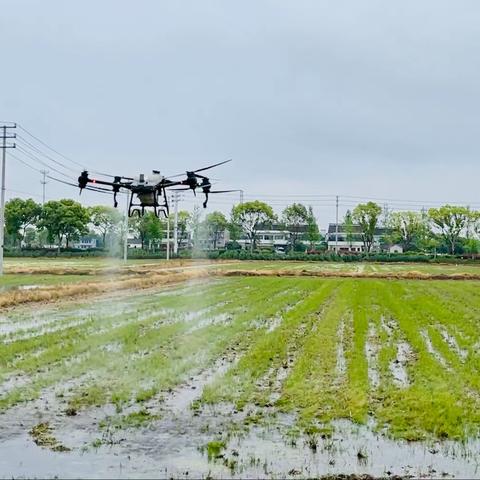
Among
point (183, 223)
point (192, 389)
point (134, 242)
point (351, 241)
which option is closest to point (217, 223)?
point (183, 223)

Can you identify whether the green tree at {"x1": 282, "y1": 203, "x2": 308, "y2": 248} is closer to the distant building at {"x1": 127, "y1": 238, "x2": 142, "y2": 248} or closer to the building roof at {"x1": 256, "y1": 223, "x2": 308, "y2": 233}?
the building roof at {"x1": 256, "y1": 223, "x2": 308, "y2": 233}

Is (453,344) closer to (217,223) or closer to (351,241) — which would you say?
(217,223)

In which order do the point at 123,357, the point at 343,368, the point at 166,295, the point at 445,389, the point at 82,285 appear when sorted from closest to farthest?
the point at 445,389, the point at 343,368, the point at 123,357, the point at 166,295, the point at 82,285

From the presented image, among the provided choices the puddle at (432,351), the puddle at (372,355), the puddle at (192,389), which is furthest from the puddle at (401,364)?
the puddle at (192,389)

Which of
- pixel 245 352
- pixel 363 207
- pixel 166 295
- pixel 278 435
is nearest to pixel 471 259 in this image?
pixel 363 207

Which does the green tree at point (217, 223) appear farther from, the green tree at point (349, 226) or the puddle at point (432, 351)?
the puddle at point (432, 351)

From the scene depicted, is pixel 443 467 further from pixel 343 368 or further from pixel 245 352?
pixel 245 352
